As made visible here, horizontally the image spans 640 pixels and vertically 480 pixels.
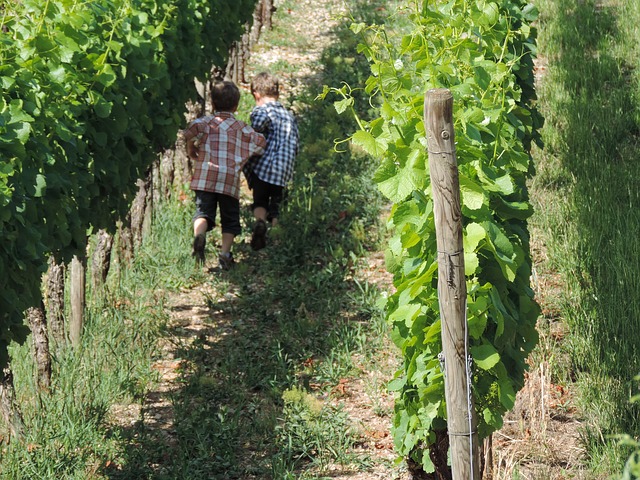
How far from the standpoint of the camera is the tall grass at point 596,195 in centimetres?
519

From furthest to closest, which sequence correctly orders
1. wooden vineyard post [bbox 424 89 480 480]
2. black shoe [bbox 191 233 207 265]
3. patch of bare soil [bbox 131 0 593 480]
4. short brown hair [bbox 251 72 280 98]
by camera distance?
short brown hair [bbox 251 72 280 98], black shoe [bbox 191 233 207 265], patch of bare soil [bbox 131 0 593 480], wooden vineyard post [bbox 424 89 480 480]

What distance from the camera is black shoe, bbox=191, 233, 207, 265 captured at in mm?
8047

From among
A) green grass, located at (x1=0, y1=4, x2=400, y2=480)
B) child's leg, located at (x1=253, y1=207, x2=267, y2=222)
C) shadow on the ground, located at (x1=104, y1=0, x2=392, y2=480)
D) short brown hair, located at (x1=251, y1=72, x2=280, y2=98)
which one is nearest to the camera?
green grass, located at (x1=0, y1=4, x2=400, y2=480)

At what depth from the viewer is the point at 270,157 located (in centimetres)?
868

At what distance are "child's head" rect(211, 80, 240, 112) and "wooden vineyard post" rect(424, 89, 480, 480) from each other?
Result: 548 cm

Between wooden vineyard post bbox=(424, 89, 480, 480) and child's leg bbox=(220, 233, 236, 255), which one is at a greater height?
child's leg bbox=(220, 233, 236, 255)

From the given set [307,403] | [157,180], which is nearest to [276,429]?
[307,403]

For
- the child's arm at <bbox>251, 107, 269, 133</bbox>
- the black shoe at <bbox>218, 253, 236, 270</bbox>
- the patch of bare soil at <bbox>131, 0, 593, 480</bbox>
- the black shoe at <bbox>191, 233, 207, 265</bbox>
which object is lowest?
the patch of bare soil at <bbox>131, 0, 593, 480</bbox>

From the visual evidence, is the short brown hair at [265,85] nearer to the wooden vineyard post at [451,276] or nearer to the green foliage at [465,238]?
the green foliage at [465,238]

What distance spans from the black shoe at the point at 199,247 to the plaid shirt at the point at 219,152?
0.42 metres

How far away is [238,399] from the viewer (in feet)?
20.0

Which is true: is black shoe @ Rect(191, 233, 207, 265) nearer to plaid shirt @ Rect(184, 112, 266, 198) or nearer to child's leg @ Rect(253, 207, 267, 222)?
plaid shirt @ Rect(184, 112, 266, 198)

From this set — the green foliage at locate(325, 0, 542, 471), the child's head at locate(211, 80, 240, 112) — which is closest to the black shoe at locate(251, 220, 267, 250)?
the child's head at locate(211, 80, 240, 112)

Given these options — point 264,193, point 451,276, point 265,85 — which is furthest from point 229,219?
point 451,276
